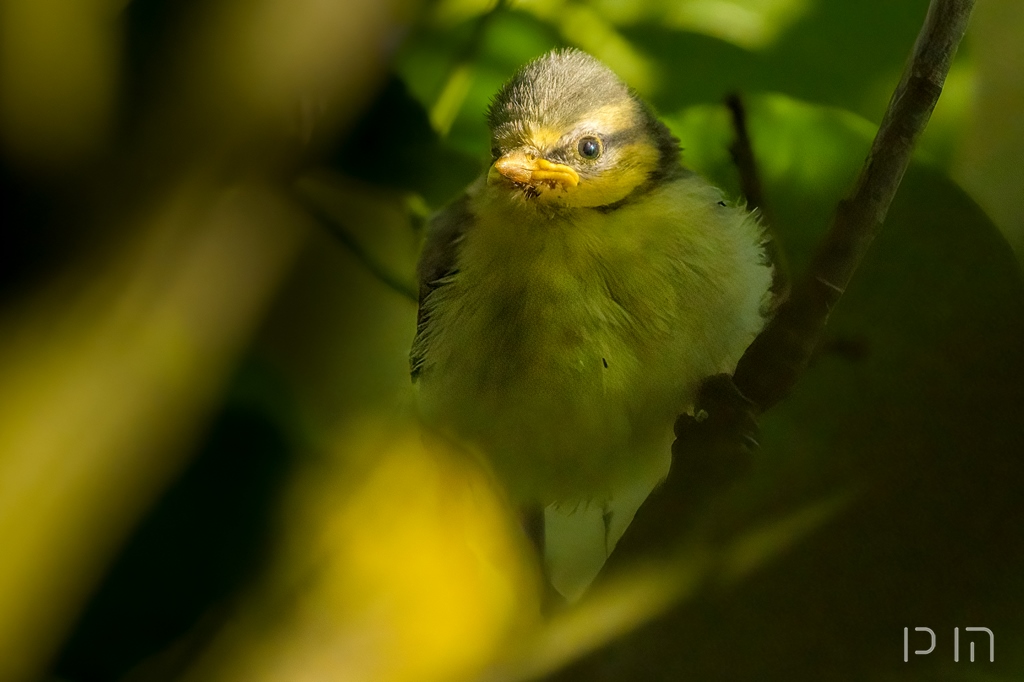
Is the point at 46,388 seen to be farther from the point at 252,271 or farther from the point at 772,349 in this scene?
the point at 772,349

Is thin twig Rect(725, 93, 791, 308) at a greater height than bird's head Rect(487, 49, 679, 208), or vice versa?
bird's head Rect(487, 49, 679, 208)

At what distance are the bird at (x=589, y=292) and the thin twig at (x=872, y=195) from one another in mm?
46

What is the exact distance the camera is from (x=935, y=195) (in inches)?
18.8

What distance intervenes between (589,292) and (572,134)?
0.10 m

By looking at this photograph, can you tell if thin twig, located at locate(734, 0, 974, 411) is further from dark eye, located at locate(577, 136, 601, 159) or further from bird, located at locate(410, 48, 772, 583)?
dark eye, located at locate(577, 136, 601, 159)

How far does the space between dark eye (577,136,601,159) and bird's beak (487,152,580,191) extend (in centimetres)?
2

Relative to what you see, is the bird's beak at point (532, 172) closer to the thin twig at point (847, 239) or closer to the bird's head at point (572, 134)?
the bird's head at point (572, 134)

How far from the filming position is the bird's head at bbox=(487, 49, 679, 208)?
0.53m

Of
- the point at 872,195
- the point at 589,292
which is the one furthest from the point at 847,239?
the point at 589,292

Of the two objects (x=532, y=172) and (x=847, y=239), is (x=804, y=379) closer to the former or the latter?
(x=847, y=239)

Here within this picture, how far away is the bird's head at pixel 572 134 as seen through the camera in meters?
0.53

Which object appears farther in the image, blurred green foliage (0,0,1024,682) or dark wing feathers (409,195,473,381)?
dark wing feathers (409,195,473,381)

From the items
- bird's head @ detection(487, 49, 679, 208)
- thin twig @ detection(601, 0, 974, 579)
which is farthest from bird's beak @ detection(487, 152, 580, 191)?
thin twig @ detection(601, 0, 974, 579)

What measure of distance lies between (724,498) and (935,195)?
20 centimetres
